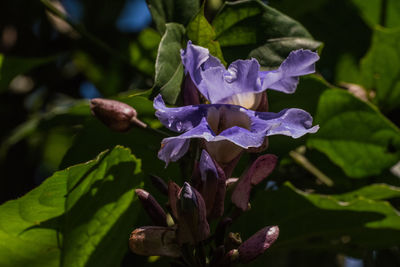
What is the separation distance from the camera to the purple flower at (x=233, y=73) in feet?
3.10

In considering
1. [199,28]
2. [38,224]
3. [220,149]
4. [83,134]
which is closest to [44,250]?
[38,224]

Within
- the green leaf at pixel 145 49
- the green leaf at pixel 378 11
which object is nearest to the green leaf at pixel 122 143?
the green leaf at pixel 145 49

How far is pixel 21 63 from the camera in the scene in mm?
1521

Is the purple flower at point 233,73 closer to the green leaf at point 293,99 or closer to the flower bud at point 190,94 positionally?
the flower bud at point 190,94

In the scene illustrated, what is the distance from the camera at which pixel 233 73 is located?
0.97 meters

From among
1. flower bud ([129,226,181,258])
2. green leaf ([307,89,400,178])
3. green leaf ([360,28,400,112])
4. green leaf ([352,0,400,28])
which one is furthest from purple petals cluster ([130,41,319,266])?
green leaf ([352,0,400,28])

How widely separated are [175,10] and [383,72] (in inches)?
26.1

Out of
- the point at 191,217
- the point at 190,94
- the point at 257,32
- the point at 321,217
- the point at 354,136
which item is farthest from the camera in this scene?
the point at 354,136

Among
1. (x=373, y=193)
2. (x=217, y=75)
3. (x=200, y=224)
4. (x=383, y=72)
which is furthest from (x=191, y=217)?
(x=383, y=72)

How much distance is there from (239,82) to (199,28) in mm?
217

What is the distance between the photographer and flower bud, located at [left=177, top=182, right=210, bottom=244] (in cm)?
89

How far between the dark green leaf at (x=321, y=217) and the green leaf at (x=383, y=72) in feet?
1.31

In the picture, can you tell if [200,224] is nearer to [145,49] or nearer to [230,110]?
[230,110]

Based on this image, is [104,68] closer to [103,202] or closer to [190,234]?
[103,202]
